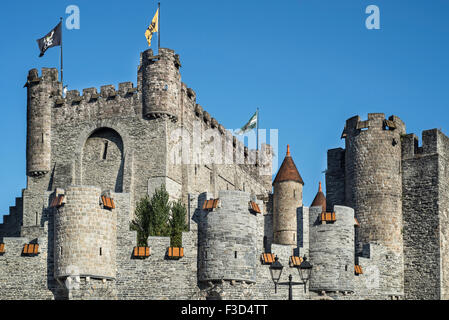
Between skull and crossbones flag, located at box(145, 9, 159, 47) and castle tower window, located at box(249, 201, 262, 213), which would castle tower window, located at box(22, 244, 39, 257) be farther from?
skull and crossbones flag, located at box(145, 9, 159, 47)

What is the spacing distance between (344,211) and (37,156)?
22.0 meters

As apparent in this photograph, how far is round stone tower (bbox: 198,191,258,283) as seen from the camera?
38531mm

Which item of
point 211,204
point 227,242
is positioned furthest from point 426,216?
point 211,204

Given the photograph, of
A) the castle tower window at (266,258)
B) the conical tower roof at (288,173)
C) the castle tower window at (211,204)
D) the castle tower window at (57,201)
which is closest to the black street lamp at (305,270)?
the castle tower window at (266,258)

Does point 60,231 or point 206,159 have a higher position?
point 206,159

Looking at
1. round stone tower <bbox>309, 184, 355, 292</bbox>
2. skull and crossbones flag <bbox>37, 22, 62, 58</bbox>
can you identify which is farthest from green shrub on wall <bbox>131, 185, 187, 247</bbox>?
A: skull and crossbones flag <bbox>37, 22, 62, 58</bbox>

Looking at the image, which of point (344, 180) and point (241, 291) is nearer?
point (241, 291)

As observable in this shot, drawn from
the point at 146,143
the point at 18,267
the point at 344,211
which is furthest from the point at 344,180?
the point at 18,267

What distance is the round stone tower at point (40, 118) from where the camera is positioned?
55469 mm

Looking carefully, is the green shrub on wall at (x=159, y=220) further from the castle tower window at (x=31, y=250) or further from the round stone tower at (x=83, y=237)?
the castle tower window at (x=31, y=250)

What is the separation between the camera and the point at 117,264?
38562 millimetres

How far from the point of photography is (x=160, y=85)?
175ft

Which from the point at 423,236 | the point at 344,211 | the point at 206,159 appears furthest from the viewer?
the point at 206,159
